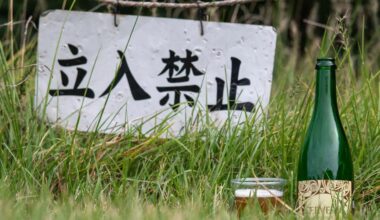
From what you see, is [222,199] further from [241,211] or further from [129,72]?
[129,72]

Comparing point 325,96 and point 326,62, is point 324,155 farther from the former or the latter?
point 326,62

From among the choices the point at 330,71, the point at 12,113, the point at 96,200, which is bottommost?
the point at 96,200

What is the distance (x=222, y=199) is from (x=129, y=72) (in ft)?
2.35

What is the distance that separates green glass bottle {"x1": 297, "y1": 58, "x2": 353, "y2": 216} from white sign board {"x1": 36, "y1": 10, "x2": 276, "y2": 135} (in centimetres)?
41

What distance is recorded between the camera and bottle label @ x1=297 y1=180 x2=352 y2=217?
271 cm

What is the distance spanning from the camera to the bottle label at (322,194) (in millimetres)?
2707

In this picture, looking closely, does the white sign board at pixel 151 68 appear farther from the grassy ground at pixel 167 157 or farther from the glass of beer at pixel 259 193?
the glass of beer at pixel 259 193

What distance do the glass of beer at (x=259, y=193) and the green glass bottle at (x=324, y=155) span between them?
73mm

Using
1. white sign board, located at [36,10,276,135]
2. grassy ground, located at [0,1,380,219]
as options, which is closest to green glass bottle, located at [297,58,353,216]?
grassy ground, located at [0,1,380,219]

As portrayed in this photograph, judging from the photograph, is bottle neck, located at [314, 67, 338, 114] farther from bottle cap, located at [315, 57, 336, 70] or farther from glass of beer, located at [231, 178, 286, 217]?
glass of beer, located at [231, 178, 286, 217]

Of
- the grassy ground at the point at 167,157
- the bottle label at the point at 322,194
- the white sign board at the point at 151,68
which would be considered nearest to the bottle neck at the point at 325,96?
the grassy ground at the point at 167,157

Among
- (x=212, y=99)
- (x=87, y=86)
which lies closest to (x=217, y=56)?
(x=212, y=99)

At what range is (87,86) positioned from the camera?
3.28 m

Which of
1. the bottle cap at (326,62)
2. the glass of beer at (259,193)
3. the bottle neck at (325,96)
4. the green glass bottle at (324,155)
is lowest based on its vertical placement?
the glass of beer at (259,193)
